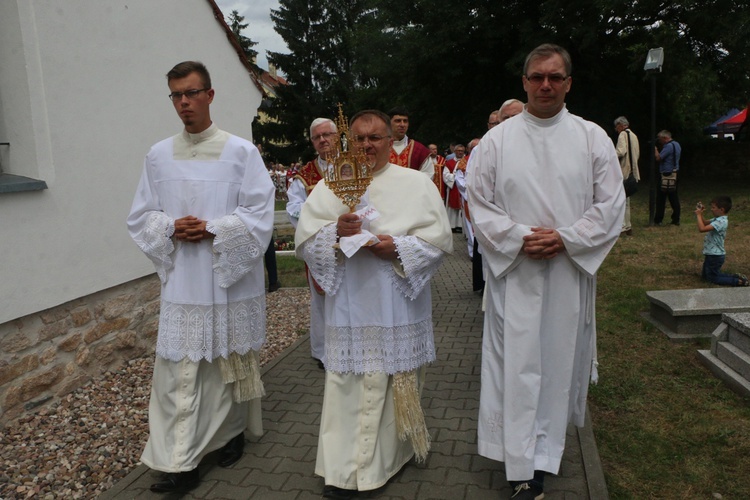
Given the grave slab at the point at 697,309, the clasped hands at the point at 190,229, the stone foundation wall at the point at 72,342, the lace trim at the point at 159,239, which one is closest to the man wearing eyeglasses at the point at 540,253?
the clasped hands at the point at 190,229

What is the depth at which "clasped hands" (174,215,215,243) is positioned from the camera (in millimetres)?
3643

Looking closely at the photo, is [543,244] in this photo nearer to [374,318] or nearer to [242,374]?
[374,318]

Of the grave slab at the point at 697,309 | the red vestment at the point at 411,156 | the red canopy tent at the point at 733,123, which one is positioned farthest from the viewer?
the red canopy tent at the point at 733,123

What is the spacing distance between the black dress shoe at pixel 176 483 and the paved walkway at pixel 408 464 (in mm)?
59

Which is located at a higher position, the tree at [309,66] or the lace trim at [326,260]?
the tree at [309,66]

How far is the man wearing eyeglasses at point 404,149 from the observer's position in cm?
635

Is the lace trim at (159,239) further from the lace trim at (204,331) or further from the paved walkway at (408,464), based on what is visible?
the paved walkway at (408,464)

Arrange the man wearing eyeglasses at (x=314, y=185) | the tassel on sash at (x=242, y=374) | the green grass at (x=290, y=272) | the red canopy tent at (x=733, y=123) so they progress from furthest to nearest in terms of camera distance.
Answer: the red canopy tent at (x=733, y=123) → the green grass at (x=290, y=272) → the man wearing eyeglasses at (x=314, y=185) → the tassel on sash at (x=242, y=374)

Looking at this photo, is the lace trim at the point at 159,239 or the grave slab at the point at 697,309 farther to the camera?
the grave slab at the point at 697,309

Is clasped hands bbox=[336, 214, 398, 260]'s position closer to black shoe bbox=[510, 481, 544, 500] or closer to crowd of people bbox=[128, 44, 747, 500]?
crowd of people bbox=[128, 44, 747, 500]

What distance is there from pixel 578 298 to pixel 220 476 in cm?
236

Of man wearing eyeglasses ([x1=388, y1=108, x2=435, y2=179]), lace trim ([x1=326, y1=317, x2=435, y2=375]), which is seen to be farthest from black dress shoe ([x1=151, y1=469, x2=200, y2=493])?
man wearing eyeglasses ([x1=388, y1=108, x2=435, y2=179])

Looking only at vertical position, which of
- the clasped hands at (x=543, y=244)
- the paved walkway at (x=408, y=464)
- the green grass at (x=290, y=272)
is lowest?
the green grass at (x=290, y=272)

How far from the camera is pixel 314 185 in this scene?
5500 millimetres
